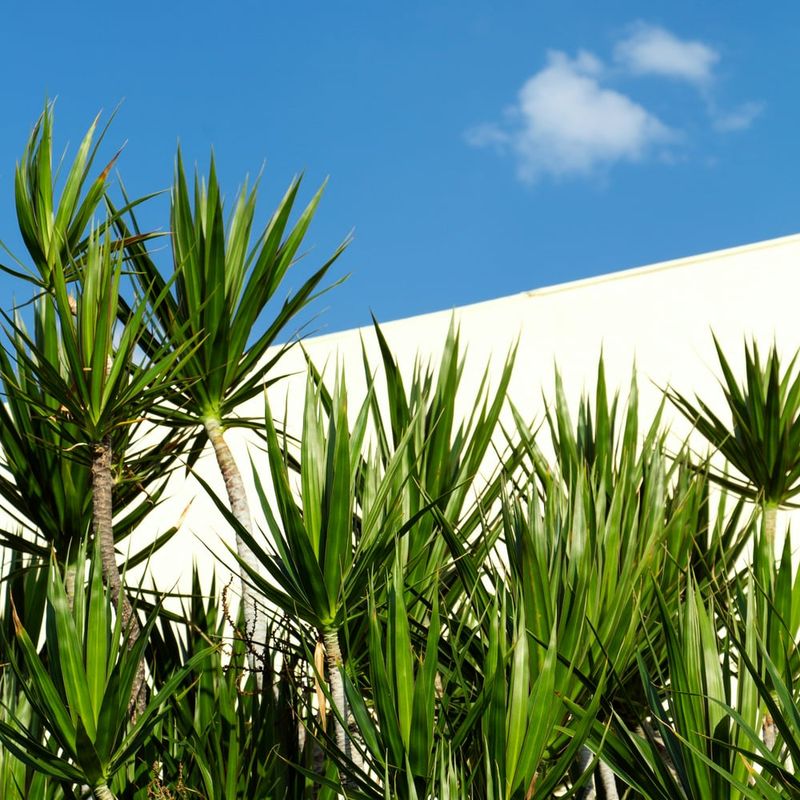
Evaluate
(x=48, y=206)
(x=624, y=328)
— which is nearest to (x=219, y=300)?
(x=48, y=206)

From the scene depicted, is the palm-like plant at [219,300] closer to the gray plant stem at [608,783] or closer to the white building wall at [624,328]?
the gray plant stem at [608,783]

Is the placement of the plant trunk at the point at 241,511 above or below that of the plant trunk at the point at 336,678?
above

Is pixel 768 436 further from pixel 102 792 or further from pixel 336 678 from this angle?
pixel 102 792

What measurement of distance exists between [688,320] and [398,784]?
4.25 meters

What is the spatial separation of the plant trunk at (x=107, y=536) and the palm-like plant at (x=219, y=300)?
389 mm

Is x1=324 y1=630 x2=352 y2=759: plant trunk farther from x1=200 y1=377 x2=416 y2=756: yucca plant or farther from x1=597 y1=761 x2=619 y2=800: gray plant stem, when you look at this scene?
x1=597 y1=761 x2=619 y2=800: gray plant stem

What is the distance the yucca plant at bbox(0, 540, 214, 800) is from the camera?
2254mm

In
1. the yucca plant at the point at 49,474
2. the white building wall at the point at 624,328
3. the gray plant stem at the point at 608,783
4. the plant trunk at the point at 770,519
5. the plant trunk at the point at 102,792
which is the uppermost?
the white building wall at the point at 624,328

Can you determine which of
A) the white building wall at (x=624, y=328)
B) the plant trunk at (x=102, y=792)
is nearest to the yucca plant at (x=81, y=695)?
the plant trunk at (x=102, y=792)

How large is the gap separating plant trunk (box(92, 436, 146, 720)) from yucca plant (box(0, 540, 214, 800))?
8.3 inches

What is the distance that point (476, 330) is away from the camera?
6.48m

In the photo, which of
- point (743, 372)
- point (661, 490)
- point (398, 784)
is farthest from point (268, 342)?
point (743, 372)

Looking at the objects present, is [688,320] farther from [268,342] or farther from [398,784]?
[398,784]

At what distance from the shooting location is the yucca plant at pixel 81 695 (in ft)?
7.39
